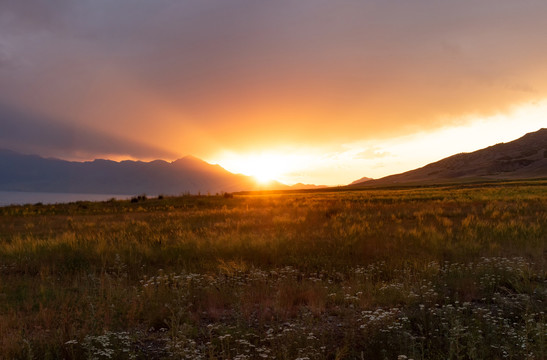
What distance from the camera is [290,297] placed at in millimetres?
6344

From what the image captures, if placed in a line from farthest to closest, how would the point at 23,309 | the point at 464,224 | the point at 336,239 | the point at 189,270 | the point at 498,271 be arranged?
the point at 464,224, the point at 336,239, the point at 189,270, the point at 498,271, the point at 23,309

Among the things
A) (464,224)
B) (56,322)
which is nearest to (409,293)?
(56,322)

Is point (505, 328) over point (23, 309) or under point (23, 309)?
under

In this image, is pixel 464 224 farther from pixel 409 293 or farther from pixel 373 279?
pixel 409 293

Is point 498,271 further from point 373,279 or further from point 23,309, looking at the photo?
point 23,309

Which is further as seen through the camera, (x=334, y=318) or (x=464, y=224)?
(x=464, y=224)

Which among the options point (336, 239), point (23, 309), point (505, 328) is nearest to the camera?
point (505, 328)

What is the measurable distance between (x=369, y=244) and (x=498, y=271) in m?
3.95

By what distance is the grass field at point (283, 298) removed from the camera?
432 cm

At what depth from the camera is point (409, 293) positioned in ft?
20.1

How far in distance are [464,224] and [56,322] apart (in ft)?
53.4

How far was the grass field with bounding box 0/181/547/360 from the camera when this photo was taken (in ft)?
14.2

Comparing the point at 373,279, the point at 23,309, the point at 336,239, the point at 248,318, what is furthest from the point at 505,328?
the point at 23,309

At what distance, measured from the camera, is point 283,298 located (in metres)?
6.28
